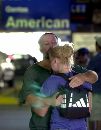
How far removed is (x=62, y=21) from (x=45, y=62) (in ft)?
28.0

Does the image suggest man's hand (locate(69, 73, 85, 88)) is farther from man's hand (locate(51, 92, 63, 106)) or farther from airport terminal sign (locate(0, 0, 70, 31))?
airport terminal sign (locate(0, 0, 70, 31))

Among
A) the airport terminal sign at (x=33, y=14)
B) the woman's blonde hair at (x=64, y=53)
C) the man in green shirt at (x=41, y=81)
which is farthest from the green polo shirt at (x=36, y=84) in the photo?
the airport terminal sign at (x=33, y=14)

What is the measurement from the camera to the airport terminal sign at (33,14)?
1319 cm

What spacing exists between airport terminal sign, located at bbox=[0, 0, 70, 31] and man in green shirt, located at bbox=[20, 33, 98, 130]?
24.4 feet

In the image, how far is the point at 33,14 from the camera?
44.1ft

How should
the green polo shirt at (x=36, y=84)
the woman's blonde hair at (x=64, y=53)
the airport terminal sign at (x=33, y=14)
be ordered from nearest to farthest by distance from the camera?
the woman's blonde hair at (x=64, y=53), the green polo shirt at (x=36, y=84), the airport terminal sign at (x=33, y=14)

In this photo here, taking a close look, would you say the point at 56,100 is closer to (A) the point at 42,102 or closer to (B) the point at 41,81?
(A) the point at 42,102

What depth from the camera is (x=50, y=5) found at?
44.3 ft

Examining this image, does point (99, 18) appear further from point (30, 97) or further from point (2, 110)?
point (30, 97)

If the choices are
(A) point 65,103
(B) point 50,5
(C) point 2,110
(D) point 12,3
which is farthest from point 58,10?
(A) point 65,103

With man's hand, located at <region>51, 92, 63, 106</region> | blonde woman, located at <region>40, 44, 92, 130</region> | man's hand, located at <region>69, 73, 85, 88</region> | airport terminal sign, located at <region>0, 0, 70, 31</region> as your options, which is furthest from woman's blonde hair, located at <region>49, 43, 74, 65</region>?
airport terminal sign, located at <region>0, 0, 70, 31</region>

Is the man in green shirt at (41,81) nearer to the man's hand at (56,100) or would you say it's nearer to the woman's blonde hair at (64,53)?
the man's hand at (56,100)

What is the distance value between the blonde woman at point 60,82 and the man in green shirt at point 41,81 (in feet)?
0.26

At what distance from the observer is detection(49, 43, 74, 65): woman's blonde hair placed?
4.98 m
